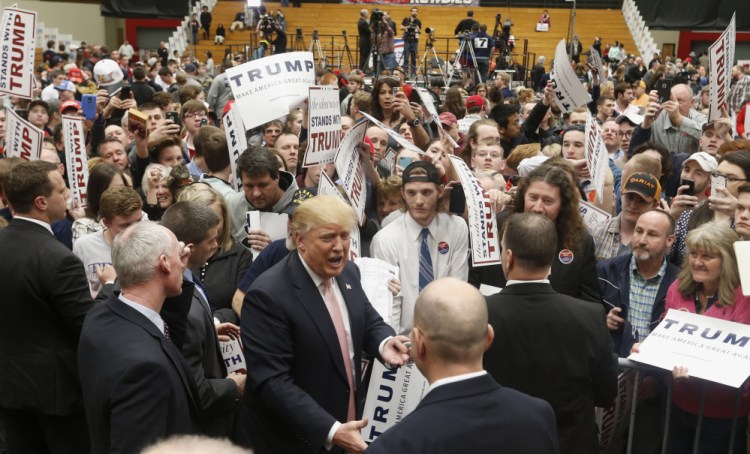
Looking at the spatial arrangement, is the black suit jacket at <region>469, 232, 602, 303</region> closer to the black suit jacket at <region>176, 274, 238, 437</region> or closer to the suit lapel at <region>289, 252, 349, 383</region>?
the suit lapel at <region>289, 252, 349, 383</region>

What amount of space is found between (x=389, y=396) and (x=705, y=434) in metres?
1.48

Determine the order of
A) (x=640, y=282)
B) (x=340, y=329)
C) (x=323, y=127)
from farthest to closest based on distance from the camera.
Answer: (x=323, y=127)
(x=640, y=282)
(x=340, y=329)

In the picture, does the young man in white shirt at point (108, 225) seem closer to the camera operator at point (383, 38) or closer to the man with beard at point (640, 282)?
the man with beard at point (640, 282)

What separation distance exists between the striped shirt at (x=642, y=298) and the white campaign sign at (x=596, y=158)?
1259mm

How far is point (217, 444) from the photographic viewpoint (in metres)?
1.65

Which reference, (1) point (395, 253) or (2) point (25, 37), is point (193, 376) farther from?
(2) point (25, 37)

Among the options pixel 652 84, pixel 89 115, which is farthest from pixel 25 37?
pixel 652 84

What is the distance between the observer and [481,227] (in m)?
4.66

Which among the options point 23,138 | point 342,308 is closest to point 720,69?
point 342,308

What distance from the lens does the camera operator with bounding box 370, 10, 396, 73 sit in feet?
65.7

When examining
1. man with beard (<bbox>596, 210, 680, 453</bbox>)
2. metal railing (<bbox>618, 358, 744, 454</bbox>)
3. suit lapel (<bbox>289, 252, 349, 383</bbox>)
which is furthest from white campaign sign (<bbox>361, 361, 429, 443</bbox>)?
man with beard (<bbox>596, 210, 680, 453</bbox>)

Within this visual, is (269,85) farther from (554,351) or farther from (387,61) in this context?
(387,61)

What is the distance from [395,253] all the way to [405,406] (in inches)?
41.0

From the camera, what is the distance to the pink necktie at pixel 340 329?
3.40 m
